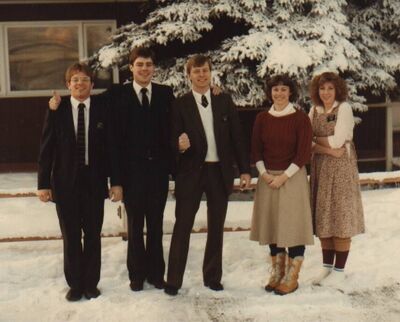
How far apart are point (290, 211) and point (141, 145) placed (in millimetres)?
1331

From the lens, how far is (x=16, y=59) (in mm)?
12406

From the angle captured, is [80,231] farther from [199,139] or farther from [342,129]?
[342,129]

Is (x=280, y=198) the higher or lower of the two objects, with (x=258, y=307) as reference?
higher

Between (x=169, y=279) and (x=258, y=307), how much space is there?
2.70 feet

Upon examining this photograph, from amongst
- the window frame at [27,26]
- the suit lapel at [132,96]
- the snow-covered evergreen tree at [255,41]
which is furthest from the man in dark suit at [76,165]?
the window frame at [27,26]

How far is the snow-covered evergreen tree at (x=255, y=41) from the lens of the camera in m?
8.86

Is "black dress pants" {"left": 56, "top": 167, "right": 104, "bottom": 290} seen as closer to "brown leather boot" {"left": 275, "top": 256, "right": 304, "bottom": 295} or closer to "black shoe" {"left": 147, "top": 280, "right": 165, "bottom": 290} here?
"black shoe" {"left": 147, "top": 280, "right": 165, "bottom": 290}

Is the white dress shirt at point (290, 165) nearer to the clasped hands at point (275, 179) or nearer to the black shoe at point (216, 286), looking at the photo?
the clasped hands at point (275, 179)

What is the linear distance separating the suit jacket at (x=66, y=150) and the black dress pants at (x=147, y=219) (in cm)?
31

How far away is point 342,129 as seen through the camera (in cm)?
547

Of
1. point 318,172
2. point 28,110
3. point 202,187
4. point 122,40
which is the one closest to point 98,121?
point 202,187

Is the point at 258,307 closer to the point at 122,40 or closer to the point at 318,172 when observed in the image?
the point at 318,172

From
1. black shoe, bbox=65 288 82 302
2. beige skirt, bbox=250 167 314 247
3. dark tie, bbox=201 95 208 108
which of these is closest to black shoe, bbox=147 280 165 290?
black shoe, bbox=65 288 82 302

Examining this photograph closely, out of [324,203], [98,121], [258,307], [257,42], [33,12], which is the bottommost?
[258,307]
